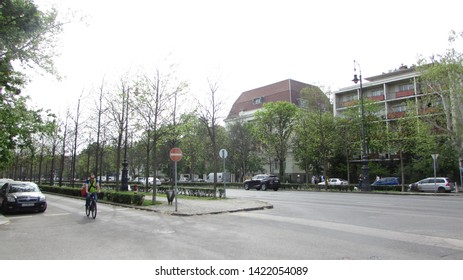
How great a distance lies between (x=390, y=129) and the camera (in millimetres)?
41844

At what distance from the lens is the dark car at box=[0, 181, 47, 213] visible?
48.9 ft

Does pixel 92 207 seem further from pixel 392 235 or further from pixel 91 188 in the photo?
pixel 392 235

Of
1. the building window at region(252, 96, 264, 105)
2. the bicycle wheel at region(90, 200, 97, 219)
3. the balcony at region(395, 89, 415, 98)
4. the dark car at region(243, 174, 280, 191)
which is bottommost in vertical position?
the bicycle wheel at region(90, 200, 97, 219)

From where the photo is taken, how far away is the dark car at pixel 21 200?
14.9m

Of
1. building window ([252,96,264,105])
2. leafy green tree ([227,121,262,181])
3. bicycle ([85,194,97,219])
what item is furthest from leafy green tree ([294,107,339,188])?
bicycle ([85,194,97,219])

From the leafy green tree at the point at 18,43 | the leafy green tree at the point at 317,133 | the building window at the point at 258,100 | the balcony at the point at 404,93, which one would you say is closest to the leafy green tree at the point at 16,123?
the leafy green tree at the point at 18,43

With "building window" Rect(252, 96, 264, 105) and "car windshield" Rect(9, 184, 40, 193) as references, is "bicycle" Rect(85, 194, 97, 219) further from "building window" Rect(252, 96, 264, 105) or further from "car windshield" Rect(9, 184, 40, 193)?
"building window" Rect(252, 96, 264, 105)

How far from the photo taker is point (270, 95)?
71.8m

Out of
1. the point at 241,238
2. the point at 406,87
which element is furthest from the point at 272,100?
the point at 241,238

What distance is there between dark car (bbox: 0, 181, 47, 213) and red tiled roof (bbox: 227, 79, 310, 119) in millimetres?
49290

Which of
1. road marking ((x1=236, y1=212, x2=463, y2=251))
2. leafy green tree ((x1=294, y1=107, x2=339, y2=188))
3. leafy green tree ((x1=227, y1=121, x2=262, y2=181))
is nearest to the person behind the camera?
road marking ((x1=236, y1=212, x2=463, y2=251))

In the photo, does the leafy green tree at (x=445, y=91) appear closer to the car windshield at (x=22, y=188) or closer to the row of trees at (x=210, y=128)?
the row of trees at (x=210, y=128)

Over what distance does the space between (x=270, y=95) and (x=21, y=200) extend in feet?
199

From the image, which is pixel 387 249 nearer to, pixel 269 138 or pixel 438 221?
pixel 438 221
